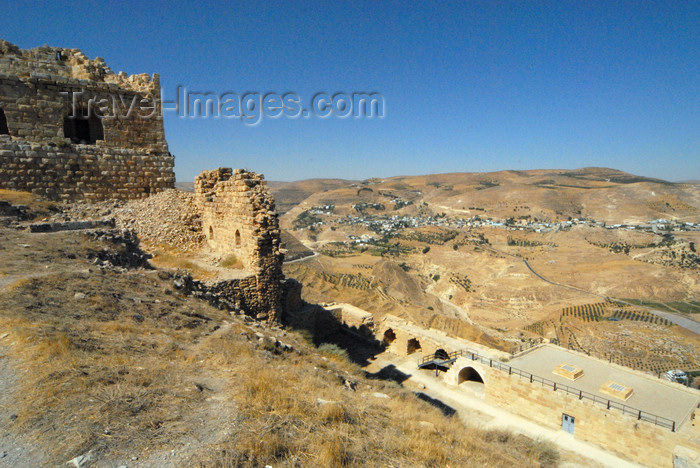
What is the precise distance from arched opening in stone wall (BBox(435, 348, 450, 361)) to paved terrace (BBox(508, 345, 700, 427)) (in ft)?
9.55

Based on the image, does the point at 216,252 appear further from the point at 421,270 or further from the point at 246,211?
the point at 421,270

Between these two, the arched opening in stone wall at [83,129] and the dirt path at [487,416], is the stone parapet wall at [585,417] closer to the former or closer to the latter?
the dirt path at [487,416]

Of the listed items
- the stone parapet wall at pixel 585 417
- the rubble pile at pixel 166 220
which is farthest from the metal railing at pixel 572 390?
the rubble pile at pixel 166 220

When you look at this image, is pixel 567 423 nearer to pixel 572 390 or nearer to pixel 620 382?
pixel 572 390

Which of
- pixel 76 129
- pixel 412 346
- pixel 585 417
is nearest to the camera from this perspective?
pixel 76 129

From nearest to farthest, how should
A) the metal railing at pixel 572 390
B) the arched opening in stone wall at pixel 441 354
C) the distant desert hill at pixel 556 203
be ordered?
the metal railing at pixel 572 390
the arched opening in stone wall at pixel 441 354
the distant desert hill at pixel 556 203

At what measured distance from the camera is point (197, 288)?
7.41 meters

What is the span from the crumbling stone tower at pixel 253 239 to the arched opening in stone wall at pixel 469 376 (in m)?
10.9

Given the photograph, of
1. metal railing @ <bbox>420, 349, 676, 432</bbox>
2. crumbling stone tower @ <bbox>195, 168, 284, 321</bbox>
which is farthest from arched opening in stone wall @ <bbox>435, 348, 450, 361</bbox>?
crumbling stone tower @ <bbox>195, 168, 284, 321</bbox>

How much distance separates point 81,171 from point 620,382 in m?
19.9

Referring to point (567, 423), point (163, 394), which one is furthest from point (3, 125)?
point (567, 423)

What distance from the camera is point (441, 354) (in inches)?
727

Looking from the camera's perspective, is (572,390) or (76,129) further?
(572,390)

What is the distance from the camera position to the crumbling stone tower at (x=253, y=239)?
26.5 feet
